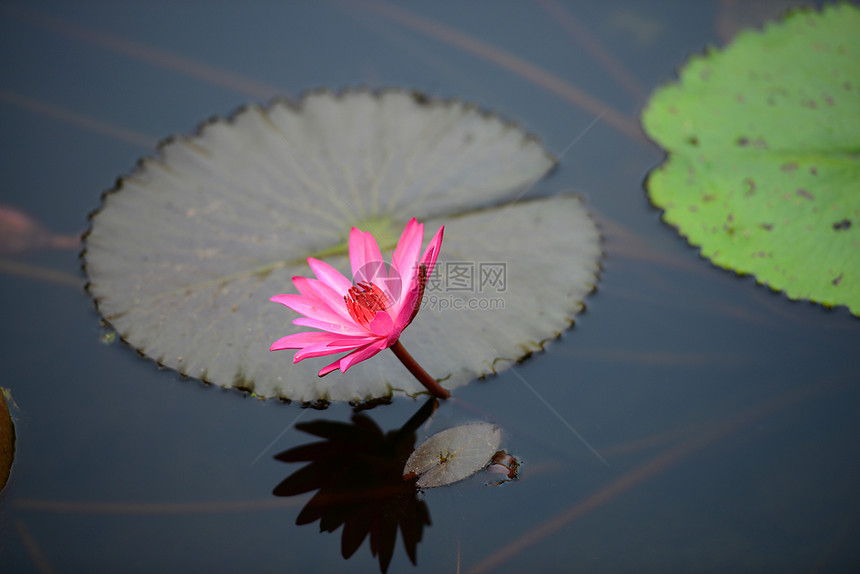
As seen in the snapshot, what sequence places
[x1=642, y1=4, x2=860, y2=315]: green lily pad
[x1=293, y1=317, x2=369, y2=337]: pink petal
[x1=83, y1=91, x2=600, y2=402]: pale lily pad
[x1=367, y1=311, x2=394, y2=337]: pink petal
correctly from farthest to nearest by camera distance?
[x1=642, y1=4, x2=860, y2=315]: green lily pad → [x1=83, y1=91, x2=600, y2=402]: pale lily pad → [x1=293, y1=317, x2=369, y2=337]: pink petal → [x1=367, y1=311, x2=394, y2=337]: pink petal

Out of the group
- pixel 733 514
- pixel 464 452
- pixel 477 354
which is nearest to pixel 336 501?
pixel 464 452

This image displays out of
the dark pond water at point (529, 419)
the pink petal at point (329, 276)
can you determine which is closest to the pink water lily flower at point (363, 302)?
the pink petal at point (329, 276)

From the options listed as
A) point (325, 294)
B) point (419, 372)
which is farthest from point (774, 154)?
point (325, 294)

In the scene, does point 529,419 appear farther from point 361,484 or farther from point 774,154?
point 774,154

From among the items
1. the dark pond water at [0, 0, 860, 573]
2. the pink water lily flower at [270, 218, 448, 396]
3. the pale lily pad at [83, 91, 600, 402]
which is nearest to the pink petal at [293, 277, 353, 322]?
the pink water lily flower at [270, 218, 448, 396]

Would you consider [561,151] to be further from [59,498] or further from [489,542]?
[59,498]

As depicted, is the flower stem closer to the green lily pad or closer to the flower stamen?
the flower stamen
